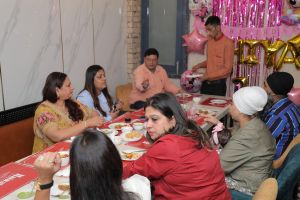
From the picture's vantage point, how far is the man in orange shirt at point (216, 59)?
4.41 meters

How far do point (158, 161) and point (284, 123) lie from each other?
1.38 metres

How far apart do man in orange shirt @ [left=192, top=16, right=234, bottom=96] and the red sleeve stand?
9.77ft

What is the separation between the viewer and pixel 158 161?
1609 millimetres

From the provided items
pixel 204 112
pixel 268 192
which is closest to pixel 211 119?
pixel 204 112

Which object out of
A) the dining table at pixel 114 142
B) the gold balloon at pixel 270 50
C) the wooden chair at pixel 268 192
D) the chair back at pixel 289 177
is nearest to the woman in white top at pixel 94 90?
the dining table at pixel 114 142

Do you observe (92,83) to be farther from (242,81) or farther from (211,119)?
(242,81)

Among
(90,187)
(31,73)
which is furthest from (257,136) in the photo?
(31,73)

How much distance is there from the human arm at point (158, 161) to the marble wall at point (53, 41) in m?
2.09

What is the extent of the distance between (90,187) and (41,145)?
1.70m

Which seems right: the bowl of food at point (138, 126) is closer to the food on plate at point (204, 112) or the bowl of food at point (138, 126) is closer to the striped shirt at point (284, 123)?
the food on plate at point (204, 112)

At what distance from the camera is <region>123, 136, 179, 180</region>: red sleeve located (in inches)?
62.1

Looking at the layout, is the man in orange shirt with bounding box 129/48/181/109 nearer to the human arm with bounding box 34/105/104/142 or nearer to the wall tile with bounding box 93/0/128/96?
the wall tile with bounding box 93/0/128/96

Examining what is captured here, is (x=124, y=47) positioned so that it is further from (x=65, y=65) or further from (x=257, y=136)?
(x=257, y=136)

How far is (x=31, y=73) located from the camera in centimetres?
354
